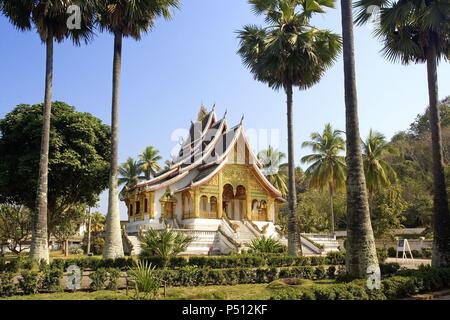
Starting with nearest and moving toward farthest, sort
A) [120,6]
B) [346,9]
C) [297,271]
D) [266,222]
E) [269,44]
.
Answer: [346,9] < [297,271] < [120,6] < [269,44] < [266,222]

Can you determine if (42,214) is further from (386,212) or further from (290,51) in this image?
(386,212)

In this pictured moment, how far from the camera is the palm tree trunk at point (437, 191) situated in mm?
A: 14164

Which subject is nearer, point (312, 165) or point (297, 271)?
point (297, 271)

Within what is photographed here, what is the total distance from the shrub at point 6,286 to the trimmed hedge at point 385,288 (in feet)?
24.8

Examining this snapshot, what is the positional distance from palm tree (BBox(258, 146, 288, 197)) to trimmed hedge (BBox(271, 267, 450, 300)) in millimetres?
35431

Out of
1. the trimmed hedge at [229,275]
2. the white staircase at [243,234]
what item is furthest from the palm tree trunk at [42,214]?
the white staircase at [243,234]

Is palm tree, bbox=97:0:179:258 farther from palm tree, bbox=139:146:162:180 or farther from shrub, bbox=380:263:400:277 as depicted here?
palm tree, bbox=139:146:162:180

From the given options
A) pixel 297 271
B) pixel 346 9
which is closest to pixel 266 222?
pixel 297 271

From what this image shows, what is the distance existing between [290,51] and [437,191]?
10.0 m

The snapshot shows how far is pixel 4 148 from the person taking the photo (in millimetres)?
24594

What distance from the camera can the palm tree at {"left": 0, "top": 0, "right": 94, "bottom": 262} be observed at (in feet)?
56.5

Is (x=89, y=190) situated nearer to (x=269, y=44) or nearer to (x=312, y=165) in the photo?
(x=269, y=44)

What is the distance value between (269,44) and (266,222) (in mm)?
20104

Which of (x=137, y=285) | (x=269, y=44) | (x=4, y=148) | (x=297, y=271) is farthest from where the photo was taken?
(x=4, y=148)
